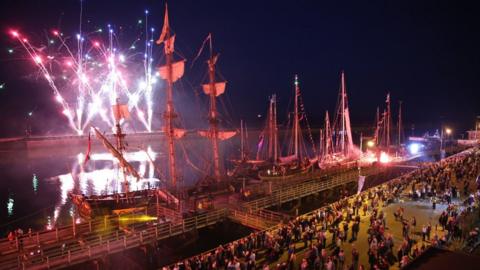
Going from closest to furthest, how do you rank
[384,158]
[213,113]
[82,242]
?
[82,242] < [213,113] < [384,158]

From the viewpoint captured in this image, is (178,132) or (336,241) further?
(178,132)

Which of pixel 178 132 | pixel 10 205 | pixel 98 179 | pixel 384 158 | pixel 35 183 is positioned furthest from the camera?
pixel 98 179

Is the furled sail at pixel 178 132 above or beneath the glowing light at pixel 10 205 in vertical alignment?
above

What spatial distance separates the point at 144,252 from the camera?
22.0m

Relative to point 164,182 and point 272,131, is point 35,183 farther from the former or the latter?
point 272,131

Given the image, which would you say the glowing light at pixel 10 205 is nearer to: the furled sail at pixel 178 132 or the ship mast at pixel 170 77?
the ship mast at pixel 170 77

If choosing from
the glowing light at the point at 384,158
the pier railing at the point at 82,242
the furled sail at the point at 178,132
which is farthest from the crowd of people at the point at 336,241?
the glowing light at the point at 384,158

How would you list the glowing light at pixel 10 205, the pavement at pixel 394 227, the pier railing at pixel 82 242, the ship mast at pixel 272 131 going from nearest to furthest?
the pier railing at pixel 82 242
the pavement at pixel 394 227
the glowing light at pixel 10 205
the ship mast at pixel 272 131

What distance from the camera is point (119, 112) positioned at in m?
28.8

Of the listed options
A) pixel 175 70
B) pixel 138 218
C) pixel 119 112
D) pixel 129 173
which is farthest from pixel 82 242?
pixel 175 70

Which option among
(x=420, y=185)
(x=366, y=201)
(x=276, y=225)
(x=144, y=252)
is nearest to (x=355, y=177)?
(x=420, y=185)

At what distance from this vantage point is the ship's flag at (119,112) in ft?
94.0

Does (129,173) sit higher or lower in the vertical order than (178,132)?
lower

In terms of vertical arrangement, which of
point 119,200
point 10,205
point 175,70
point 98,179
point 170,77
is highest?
point 175,70
